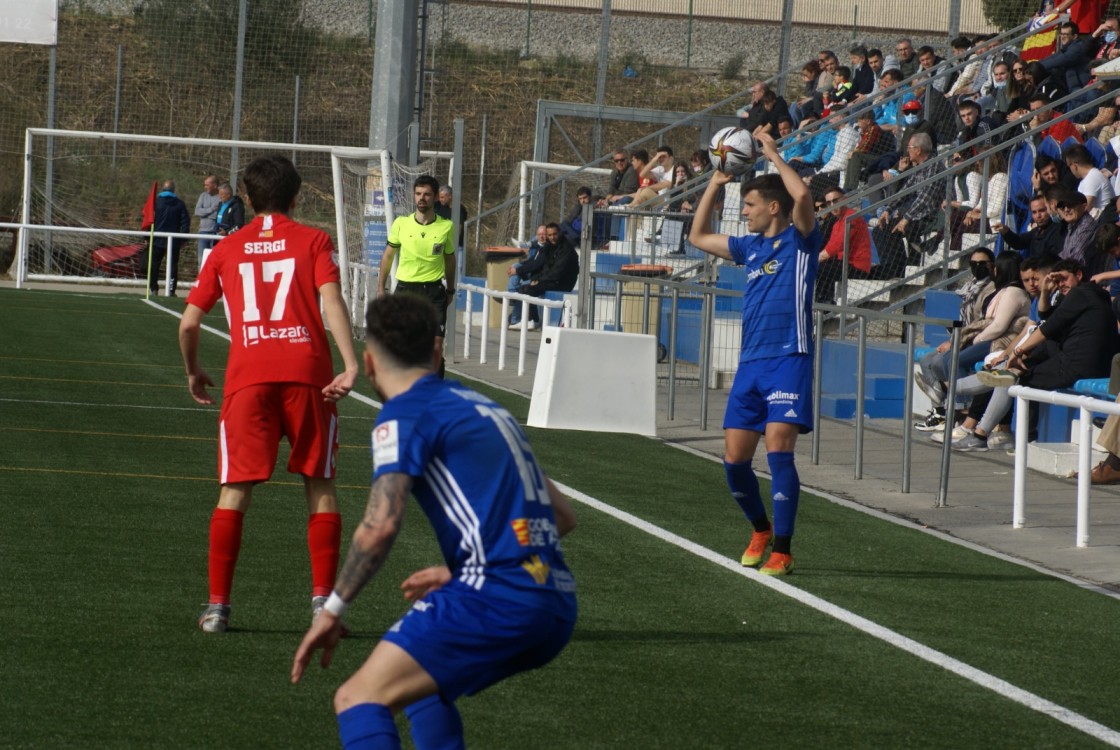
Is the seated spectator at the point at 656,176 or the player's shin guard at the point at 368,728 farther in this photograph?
the seated spectator at the point at 656,176

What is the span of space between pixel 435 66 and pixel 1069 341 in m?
30.6

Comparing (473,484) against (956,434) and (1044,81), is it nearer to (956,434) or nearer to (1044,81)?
(956,434)

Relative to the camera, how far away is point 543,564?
13.0 ft

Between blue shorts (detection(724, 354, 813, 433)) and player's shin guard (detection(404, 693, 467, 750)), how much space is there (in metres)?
4.57

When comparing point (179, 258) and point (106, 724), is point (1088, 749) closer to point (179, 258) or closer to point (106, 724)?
point (106, 724)

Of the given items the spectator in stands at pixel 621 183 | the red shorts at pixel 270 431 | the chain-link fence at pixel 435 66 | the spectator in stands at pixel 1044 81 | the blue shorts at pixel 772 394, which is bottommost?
the red shorts at pixel 270 431

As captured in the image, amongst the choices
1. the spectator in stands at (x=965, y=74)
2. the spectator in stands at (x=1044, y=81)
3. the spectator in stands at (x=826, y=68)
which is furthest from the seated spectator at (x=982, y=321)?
the spectator in stands at (x=826, y=68)

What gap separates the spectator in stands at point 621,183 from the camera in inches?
1039

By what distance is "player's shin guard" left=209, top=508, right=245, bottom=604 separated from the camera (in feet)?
21.5

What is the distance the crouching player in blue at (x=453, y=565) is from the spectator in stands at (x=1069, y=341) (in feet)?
31.7

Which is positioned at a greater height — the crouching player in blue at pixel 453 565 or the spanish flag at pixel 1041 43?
the spanish flag at pixel 1041 43

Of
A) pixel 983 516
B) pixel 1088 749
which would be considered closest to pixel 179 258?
pixel 983 516

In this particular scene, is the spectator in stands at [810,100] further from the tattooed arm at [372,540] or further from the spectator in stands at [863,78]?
the tattooed arm at [372,540]

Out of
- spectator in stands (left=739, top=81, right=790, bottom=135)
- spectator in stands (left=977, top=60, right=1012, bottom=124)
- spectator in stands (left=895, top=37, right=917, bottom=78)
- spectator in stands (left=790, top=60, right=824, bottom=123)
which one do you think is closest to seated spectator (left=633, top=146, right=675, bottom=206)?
spectator in stands (left=739, top=81, right=790, bottom=135)
